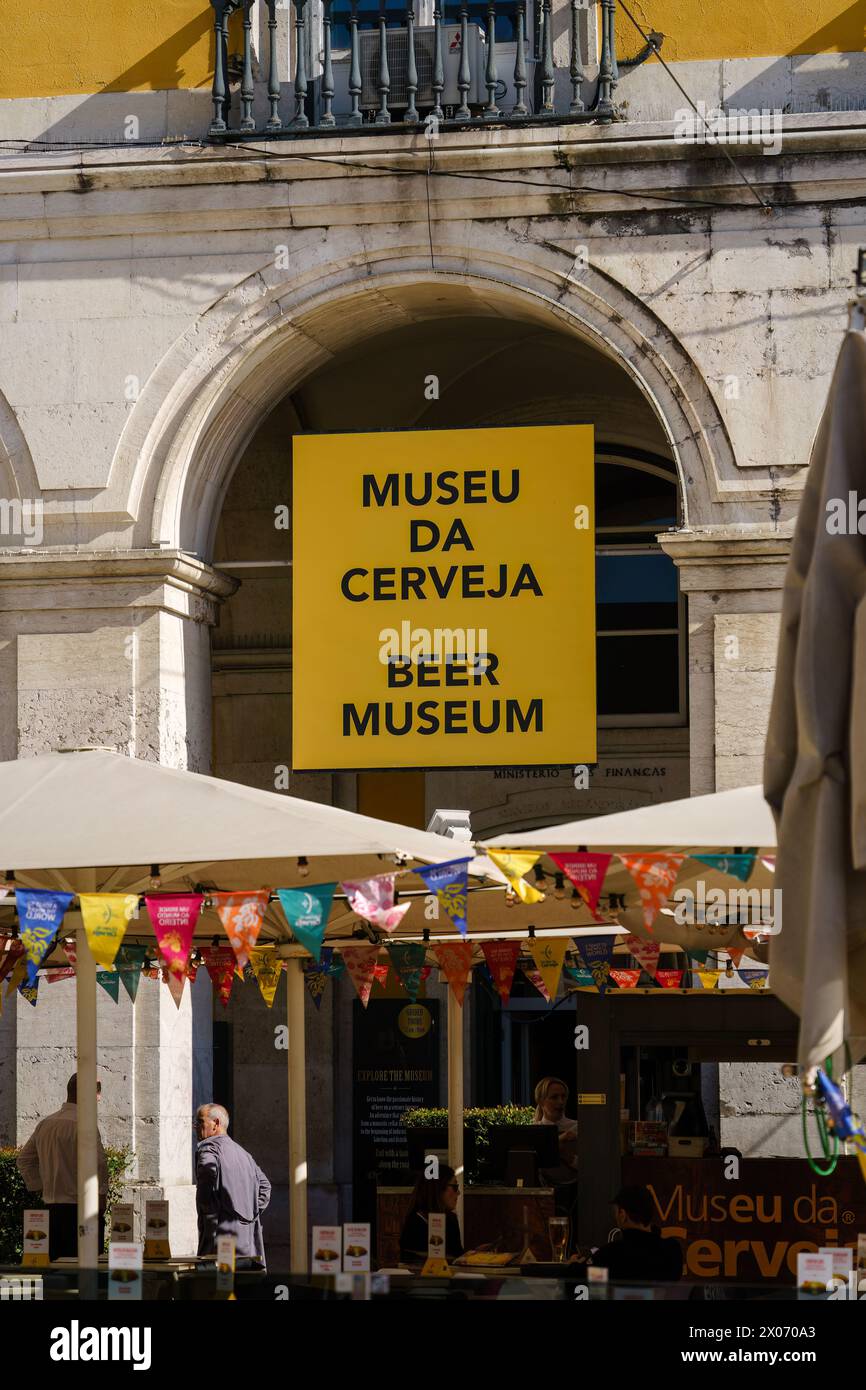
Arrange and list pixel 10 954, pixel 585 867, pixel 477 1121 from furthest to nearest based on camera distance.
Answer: pixel 477 1121 < pixel 10 954 < pixel 585 867

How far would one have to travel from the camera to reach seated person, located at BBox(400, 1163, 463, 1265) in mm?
11750

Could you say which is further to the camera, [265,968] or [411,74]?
[411,74]

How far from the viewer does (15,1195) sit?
46.6 feet

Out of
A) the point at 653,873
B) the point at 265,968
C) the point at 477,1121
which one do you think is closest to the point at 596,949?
the point at 265,968

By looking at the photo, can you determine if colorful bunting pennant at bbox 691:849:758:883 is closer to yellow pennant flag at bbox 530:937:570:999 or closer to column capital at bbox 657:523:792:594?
yellow pennant flag at bbox 530:937:570:999

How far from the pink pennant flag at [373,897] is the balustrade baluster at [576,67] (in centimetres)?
798

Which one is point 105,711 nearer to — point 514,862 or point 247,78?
point 247,78

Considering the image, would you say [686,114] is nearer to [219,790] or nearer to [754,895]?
[754,895]

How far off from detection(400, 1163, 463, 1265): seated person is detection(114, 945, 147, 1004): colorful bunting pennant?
214cm

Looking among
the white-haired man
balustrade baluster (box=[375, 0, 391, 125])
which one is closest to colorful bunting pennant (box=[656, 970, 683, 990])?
the white-haired man

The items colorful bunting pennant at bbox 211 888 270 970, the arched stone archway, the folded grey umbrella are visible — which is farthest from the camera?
the arched stone archway

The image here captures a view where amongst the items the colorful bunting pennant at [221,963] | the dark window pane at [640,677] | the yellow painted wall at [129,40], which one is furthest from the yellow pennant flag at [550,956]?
the dark window pane at [640,677]

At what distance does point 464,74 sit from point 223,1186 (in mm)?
8339
